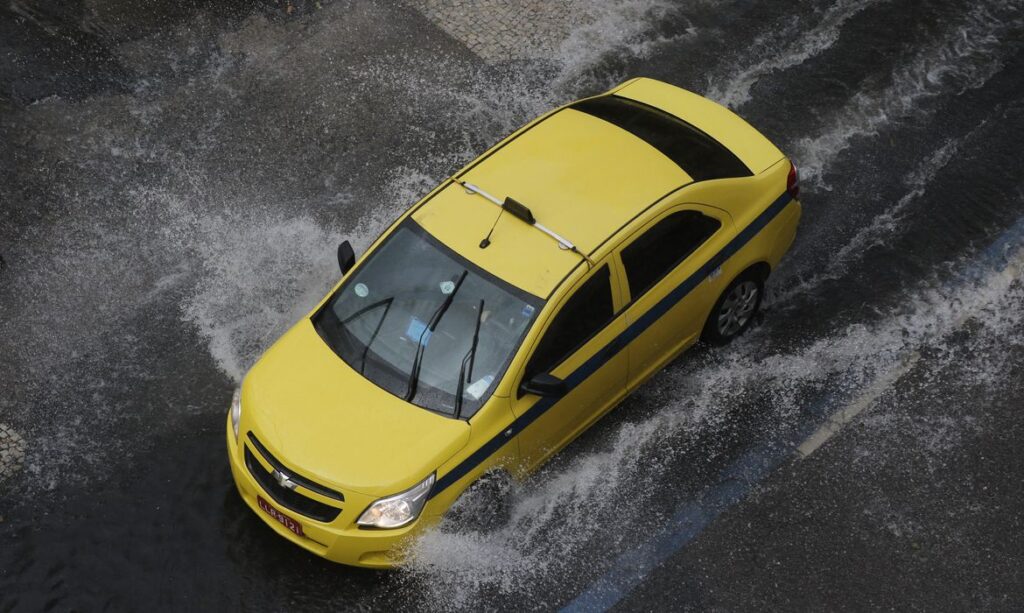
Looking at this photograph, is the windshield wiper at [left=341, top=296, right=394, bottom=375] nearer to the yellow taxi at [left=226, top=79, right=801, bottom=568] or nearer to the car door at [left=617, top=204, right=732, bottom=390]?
the yellow taxi at [left=226, top=79, right=801, bottom=568]

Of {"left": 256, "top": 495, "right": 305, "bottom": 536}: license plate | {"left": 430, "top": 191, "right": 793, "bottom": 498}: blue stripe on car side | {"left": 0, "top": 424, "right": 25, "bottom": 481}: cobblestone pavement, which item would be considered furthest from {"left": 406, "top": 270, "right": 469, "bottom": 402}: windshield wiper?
{"left": 0, "top": 424, "right": 25, "bottom": 481}: cobblestone pavement

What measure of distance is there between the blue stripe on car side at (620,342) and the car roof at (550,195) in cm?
61

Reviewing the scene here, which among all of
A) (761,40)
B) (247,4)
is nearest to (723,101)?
(761,40)

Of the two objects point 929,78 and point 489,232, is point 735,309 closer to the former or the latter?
point 489,232

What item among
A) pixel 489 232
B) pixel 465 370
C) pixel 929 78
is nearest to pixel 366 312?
pixel 465 370

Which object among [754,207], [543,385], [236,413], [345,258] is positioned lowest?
[236,413]

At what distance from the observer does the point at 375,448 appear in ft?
20.8

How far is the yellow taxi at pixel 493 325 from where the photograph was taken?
20.9 feet

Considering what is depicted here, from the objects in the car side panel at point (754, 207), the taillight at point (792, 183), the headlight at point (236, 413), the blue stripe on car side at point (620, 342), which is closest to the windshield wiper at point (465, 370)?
the blue stripe on car side at point (620, 342)

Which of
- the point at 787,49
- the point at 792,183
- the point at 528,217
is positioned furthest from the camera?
the point at 787,49

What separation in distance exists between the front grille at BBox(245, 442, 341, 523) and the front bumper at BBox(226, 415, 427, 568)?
0.02 metres

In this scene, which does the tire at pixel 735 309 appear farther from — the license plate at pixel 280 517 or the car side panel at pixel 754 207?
the license plate at pixel 280 517

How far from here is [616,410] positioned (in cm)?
777

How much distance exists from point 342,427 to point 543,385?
1261 mm
